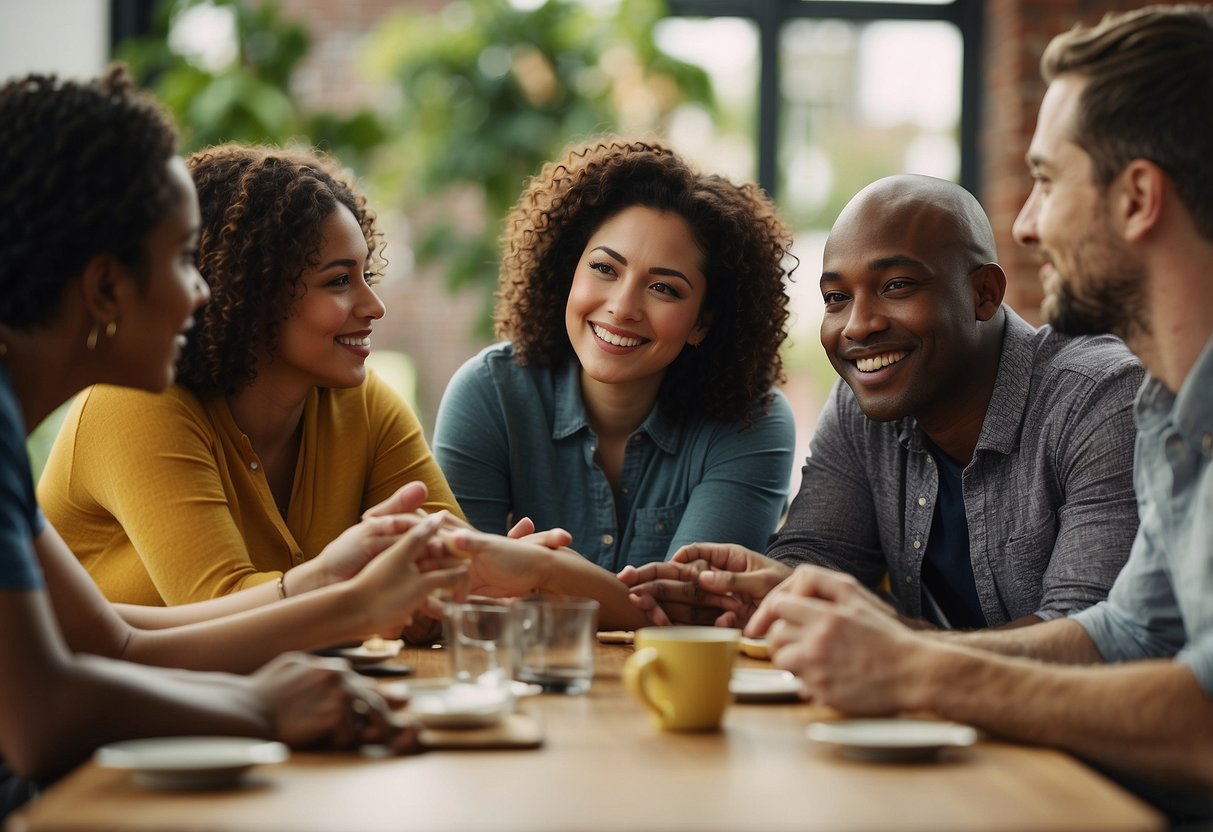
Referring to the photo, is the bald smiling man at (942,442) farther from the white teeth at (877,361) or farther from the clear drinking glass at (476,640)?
the clear drinking glass at (476,640)

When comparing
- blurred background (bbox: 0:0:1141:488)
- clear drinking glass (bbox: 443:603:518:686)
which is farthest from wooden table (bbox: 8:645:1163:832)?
blurred background (bbox: 0:0:1141:488)

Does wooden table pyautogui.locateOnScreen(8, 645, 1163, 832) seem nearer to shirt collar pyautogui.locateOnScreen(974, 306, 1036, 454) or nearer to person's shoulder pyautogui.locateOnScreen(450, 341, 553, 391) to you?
shirt collar pyautogui.locateOnScreen(974, 306, 1036, 454)

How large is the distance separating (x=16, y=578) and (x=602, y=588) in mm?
1000

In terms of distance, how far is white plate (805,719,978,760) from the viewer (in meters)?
1.17

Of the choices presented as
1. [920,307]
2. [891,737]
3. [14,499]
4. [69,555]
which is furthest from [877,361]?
[14,499]

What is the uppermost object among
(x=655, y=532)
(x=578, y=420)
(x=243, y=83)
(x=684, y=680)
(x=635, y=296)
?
(x=243, y=83)

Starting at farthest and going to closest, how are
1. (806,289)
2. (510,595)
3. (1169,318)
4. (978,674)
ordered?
1. (806,289)
2. (510,595)
3. (1169,318)
4. (978,674)

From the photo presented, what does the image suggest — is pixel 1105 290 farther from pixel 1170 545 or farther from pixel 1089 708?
pixel 1089 708

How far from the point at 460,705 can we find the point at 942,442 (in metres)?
1.28

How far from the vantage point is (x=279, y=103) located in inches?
184

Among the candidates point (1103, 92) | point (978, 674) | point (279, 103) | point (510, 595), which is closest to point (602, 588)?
point (510, 595)

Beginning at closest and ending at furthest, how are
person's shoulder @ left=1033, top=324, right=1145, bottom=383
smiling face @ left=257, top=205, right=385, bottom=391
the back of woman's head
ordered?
the back of woman's head, person's shoulder @ left=1033, top=324, right=1145, bottom=383, smiling face @ left=257, top=205, right=385, bottom=391

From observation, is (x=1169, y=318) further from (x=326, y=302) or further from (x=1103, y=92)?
(x=326, y=302)

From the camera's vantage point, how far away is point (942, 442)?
2.33 metres
